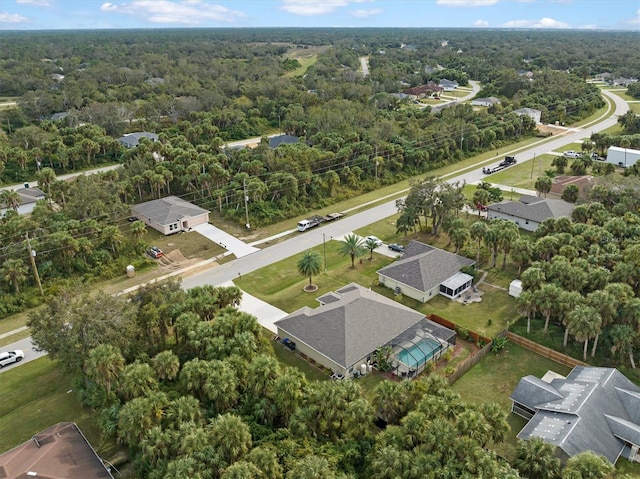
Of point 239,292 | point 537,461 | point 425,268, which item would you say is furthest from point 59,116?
point 537,461

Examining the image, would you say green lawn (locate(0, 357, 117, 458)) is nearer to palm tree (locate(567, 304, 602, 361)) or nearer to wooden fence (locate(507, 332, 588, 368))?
wooden fence (locate(507, 332, 588, 368))

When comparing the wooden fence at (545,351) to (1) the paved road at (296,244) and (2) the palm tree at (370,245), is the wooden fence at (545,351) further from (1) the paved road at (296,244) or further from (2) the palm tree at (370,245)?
(1) the paved road at (296,244)

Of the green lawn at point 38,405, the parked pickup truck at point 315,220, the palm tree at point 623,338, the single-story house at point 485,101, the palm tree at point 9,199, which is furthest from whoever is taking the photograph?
the single-story house at point 485,101

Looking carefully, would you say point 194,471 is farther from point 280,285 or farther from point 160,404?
point 280,285

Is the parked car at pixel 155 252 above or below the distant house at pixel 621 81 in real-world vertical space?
below

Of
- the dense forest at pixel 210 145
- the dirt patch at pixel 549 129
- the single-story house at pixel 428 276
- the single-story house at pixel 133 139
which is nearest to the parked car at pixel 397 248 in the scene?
the single-story house at pixel 428 276

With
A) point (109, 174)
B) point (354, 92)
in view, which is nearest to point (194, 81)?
point (354, 92)

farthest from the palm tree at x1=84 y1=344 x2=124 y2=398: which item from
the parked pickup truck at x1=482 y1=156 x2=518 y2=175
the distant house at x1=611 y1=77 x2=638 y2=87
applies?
the distant house at x1=611 y1=77 x2=638 y2=87
